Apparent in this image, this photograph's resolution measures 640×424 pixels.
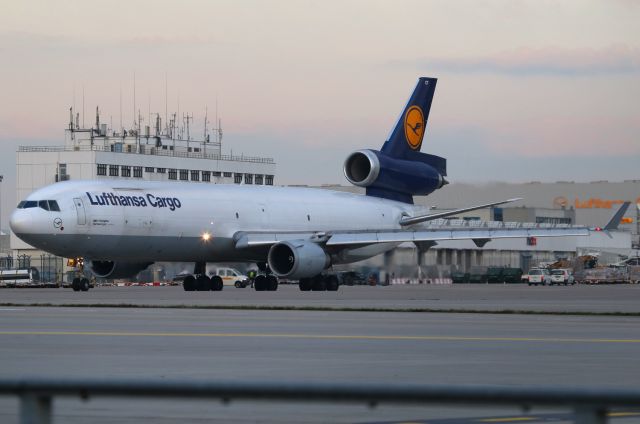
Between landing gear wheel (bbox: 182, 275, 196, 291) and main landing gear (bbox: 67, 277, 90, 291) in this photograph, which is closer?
main landing gear (bbox: 67, 277, 90, 291)

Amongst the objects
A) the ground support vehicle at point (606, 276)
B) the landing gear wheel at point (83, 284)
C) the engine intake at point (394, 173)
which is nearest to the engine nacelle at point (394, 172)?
the engine intake at point (394, 173)

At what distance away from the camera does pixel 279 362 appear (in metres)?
16.6

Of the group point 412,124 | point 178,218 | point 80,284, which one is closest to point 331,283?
point 178,218

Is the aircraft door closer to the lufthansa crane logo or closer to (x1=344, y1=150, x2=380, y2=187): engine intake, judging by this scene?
(x1=344, y1=150, x2=380, y2=187): engine intake

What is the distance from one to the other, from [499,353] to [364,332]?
500cm

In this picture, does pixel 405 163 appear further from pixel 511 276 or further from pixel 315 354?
pixel 315 354

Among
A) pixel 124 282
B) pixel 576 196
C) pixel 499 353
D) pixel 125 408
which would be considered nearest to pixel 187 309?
pixel 499 353

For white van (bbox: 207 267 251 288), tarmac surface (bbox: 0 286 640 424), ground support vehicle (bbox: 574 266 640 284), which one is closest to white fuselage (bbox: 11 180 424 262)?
white van (bbox: 207 267 251 288)

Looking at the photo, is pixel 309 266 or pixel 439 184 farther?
pixel 439 184

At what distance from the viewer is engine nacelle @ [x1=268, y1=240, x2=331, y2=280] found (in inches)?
2029

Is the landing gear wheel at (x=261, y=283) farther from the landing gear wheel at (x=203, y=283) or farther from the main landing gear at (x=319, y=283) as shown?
the landing gear wheel at (x=203, y=283)

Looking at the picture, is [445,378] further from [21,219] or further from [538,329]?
[21,219]

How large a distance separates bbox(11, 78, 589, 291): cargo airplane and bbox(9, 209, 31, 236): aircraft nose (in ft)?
0.16

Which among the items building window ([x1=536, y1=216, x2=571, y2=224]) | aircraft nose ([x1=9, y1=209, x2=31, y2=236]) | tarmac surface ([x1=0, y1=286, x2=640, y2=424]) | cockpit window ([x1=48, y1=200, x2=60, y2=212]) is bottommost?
tarmac surface ([x1=0, y1=286, x2=640, y2=424])
